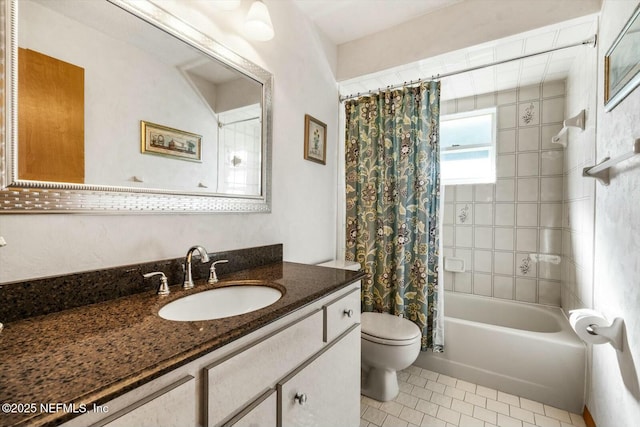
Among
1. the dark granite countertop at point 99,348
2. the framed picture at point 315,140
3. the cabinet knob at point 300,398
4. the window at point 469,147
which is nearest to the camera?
the dark granite countertop at point 99,348

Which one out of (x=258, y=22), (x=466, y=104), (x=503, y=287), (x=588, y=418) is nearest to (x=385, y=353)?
(x=588, y=418)

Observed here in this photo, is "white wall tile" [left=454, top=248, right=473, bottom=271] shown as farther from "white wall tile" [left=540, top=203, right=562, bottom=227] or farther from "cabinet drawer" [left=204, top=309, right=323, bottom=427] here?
"cabinet drawer" [left=204, top=309, right=323, bottom=427]

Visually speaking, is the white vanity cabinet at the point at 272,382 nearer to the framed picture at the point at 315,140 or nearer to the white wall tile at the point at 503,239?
the framed picture at the point at 315,140

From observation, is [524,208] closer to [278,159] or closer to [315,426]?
[278,159]

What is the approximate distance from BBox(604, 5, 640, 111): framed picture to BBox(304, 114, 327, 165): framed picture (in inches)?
59.8

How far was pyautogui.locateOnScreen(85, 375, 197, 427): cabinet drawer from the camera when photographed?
499mm

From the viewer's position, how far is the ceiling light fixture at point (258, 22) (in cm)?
135

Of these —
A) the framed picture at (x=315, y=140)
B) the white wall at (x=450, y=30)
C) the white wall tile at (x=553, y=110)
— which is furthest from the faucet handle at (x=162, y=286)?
the white wall tile at (x=553, y=110)

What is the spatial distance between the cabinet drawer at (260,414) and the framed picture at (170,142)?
94cm

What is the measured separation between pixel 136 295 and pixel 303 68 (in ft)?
5.39

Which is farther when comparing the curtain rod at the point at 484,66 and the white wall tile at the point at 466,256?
the white wall tile at the point at 466,256

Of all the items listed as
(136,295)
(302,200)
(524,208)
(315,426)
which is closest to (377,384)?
(315,426)

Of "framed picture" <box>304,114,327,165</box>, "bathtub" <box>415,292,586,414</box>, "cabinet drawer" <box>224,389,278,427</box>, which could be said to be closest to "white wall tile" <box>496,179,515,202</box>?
"bathtub" <box>415,292,586,414</box>

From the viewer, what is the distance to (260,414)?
79 centimetres
